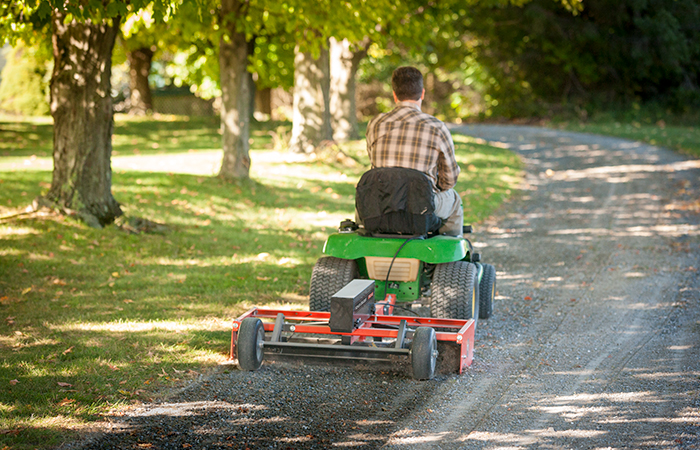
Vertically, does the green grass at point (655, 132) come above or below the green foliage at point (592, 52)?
below

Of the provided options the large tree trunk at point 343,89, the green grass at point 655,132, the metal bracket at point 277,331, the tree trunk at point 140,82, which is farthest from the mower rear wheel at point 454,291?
the tree trunk at point 140,82

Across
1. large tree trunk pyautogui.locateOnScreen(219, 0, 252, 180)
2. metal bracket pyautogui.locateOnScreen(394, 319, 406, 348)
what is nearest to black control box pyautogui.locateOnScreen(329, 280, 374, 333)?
metal bracket pyautogui.locateOnScreen(394, 319, 406, 348)

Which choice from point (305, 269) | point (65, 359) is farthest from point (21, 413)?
point (305, 269)

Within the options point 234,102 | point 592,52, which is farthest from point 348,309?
point 592,52

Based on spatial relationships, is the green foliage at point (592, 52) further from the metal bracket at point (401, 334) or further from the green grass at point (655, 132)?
the metal bracket at point (401, 334)

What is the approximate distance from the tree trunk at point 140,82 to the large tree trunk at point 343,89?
523 inches

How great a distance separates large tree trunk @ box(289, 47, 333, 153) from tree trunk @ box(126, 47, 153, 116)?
1573 centimetres

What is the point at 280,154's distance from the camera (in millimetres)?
16844

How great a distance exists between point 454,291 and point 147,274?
3.79 meters

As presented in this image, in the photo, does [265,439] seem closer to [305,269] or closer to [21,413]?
[21,413]

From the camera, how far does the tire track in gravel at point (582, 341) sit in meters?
4.04

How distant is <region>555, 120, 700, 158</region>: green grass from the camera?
2031 centimetres

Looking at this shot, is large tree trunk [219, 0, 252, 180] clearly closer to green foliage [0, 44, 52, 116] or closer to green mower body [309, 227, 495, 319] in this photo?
green mower body [309, 227, 495, 319]

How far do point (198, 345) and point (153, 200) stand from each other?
5.69 metres
